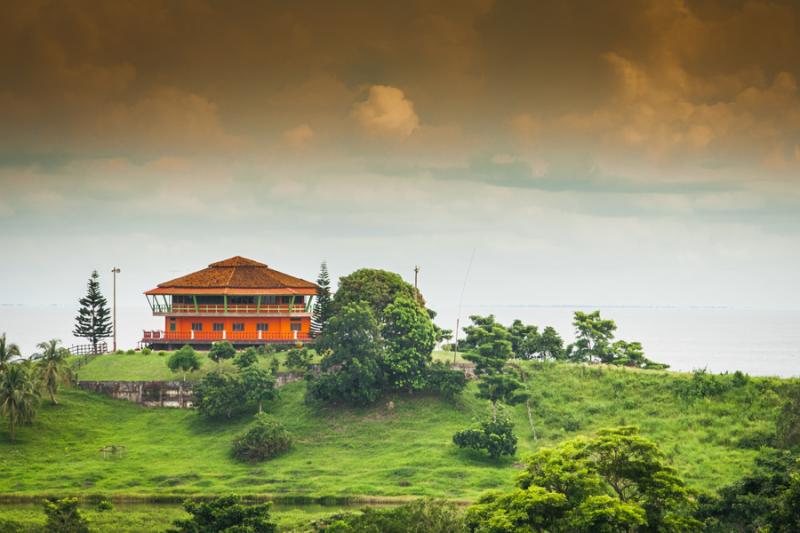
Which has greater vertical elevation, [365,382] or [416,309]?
[416,309]

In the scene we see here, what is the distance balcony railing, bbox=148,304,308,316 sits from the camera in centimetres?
8283

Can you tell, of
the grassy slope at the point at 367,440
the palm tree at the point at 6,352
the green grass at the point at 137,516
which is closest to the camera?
the green grass at the point at 137,516

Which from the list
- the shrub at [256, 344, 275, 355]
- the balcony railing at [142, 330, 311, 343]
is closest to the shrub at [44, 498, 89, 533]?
the shrub at [256, 344, 275, 355]

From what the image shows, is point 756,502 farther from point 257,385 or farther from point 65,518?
point 257,385

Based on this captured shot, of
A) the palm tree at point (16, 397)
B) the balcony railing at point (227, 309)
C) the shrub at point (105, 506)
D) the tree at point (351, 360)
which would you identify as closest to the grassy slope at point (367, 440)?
the palm tree at point (16, 397)

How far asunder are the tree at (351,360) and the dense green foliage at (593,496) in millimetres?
30085

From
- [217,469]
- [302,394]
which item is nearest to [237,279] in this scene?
[302,394]

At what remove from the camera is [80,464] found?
59406 mm

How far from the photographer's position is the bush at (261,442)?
61.3m

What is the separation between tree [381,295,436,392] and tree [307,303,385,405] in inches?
46.4

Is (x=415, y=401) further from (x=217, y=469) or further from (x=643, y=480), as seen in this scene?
(x=643, y=480)

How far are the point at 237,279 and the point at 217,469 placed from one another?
29.2 metres

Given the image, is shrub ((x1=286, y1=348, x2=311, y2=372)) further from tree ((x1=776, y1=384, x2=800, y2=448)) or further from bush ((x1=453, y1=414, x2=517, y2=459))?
tree ((x1=776, y1=384, x2=800, y2=448))

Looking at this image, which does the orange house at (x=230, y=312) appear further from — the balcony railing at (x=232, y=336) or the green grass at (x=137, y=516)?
the green grass at (x=137, y=516)
